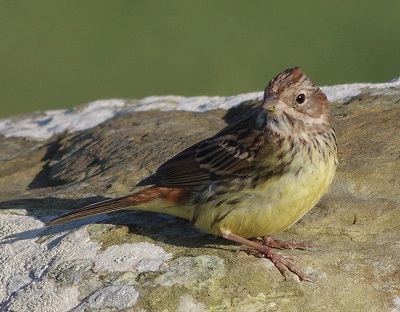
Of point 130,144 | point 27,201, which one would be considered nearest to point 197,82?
point 130,144

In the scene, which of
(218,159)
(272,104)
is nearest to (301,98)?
(272,104)

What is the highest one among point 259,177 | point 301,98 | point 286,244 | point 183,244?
point 301,98

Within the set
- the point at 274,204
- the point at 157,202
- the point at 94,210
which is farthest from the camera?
the point at 157,202

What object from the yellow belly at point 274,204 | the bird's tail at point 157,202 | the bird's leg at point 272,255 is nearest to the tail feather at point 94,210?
the bird's tail at point 157,202

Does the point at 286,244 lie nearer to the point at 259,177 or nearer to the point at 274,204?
the point at 274,204

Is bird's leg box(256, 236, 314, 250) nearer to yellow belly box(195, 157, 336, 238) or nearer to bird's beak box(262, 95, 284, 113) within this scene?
yellow belly box(195, 157, 336, 238)

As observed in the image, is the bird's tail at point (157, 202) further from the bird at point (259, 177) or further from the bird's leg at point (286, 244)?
the bird's leg at point (286, 244)

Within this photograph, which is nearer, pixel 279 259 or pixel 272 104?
pixel 279 259
